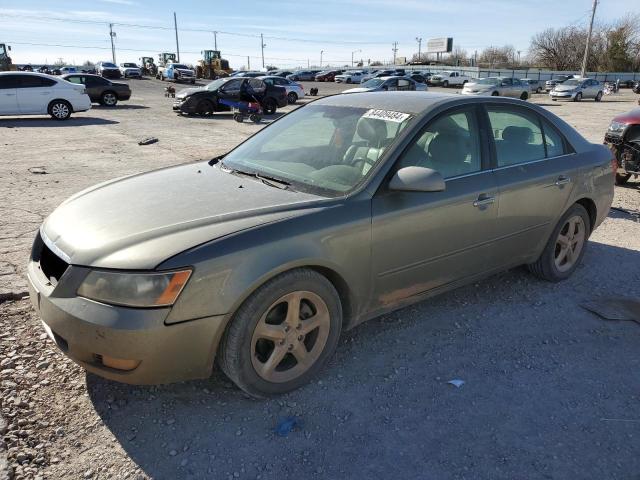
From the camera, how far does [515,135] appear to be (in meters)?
4.04

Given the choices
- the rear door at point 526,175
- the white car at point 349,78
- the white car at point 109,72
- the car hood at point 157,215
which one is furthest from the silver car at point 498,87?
the white car at point 109,72

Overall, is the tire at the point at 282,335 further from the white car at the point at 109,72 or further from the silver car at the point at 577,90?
the white car at the point at 109,72

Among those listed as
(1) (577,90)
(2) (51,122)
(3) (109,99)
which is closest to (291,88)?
(3) (109,99)

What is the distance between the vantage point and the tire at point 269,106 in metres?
20.6

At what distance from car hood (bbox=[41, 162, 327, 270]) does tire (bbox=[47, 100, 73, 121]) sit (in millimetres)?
15702

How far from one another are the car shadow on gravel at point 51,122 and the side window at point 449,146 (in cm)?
1520

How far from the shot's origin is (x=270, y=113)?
21328 mm

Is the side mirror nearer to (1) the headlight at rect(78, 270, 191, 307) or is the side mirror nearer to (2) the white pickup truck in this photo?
(1) the headlight at rect(78, 270, 191, 307)

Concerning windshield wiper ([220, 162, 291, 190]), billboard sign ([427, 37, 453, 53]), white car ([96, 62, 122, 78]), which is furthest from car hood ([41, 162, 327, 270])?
billboard sign ([427, 37, 453, 53])

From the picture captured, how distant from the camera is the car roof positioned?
3.52 m

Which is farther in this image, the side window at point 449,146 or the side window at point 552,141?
the side window at point 552,141

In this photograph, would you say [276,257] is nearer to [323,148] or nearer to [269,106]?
[323,148]

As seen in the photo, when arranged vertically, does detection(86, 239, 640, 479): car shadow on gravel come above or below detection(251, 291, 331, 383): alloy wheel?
below

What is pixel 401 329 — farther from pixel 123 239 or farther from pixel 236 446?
pixel 123 239
